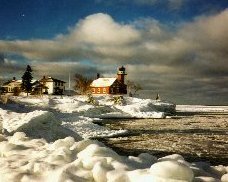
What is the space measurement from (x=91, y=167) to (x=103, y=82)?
94.0 metres

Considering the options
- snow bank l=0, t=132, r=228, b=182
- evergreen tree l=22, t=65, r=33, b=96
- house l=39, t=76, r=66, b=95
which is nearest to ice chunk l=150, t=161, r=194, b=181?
snow bank l=0, t=132, r=228, b=182

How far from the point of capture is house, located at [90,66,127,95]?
3814 inches

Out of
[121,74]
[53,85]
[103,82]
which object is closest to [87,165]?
[103,82]

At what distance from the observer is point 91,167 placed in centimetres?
523

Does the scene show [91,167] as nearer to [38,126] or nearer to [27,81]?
[38,126]

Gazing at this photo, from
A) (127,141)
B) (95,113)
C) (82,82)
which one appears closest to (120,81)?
(82,82)

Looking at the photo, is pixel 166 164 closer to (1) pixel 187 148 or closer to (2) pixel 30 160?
(2) pixel 30 160

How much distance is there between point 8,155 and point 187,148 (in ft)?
30.3

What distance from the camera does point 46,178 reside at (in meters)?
5.10

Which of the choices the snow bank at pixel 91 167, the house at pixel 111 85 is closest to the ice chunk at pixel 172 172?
the snow bank at pixel 91 167

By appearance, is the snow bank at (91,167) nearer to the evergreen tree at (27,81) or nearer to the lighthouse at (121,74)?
the evergreen tree at (27,81)

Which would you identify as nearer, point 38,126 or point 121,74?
point 38,126

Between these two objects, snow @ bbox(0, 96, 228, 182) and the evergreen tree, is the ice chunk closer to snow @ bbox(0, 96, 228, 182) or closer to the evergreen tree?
snow @ bbox(0, 96, 228, 182)

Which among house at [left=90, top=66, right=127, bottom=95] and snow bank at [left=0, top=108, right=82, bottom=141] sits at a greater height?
house at [left=90, top=66, right=127, bottom=95]
